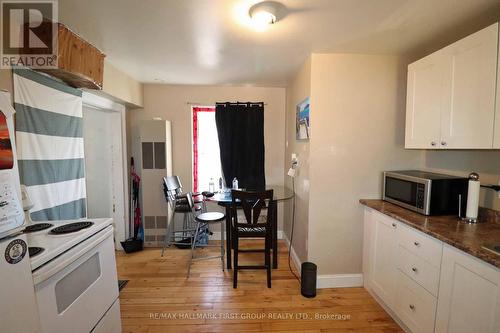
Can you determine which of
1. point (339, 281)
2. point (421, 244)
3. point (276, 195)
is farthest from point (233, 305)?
point (421, 244)

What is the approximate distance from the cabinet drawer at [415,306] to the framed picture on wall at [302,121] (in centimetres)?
148

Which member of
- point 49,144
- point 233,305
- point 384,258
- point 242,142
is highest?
point 242,142

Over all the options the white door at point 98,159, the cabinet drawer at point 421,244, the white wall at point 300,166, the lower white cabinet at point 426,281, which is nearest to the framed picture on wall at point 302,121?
the white wall at point 300,166

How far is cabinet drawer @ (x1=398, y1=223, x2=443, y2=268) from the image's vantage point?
1.48 metres

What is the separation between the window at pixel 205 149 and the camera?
3.62 meters

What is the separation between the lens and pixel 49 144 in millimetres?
1767

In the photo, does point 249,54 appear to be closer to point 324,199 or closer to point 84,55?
point 84,55

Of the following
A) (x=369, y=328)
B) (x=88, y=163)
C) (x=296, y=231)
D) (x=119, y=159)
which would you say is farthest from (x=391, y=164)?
(x=88, y=163)

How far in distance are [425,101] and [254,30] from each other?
59.1 inches

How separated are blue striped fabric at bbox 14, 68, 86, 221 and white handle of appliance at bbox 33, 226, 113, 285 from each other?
773 mm

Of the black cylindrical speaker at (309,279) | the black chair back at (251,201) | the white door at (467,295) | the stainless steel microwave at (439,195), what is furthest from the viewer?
the black chair back at (251,201)

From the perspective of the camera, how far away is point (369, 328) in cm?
187

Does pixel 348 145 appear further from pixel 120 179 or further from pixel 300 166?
pixel 120 179

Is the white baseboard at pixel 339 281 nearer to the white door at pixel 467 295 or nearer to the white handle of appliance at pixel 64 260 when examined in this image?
the white door at pixel 467 295
